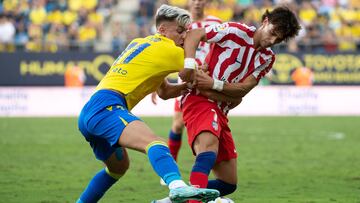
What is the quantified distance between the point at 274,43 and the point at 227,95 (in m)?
0.69

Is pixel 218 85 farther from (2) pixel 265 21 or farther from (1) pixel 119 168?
(1) pixel 119 168

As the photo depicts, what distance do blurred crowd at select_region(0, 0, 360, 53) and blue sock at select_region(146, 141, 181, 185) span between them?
1862 centimetres

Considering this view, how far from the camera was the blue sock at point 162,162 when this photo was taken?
20.1ft

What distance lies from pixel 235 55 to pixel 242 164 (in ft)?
16.7

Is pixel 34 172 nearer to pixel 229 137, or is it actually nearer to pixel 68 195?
pixel 68 195

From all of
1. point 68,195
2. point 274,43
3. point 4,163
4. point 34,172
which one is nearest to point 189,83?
point 274,43

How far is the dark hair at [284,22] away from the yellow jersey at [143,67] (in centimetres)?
104

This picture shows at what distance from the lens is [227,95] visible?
24.5 feet

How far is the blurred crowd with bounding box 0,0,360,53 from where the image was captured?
981 inches

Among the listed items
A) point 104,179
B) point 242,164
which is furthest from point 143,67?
point 242,164

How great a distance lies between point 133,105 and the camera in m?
6.85

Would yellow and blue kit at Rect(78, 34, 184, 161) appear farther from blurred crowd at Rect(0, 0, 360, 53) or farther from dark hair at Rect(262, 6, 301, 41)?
blurred crowd at Rect(0, 0, 360, 53)

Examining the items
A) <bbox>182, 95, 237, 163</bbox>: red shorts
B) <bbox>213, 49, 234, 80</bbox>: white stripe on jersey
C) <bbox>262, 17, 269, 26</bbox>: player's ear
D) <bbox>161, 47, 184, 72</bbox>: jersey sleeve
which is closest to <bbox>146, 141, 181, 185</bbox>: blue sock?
<bbox>161, 47, 184, 72</bbox>: jersey sleeve

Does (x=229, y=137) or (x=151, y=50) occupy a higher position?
(x=151, y=50)
